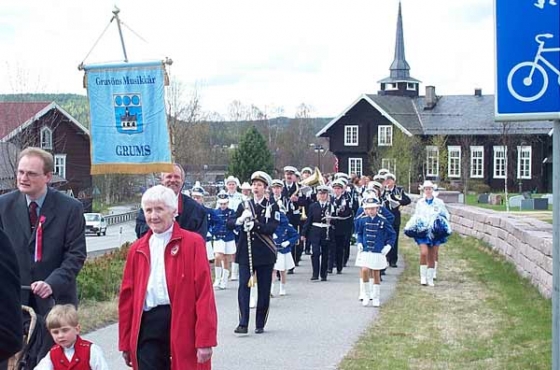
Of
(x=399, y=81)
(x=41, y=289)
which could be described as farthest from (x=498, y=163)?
(x=41, y=289)

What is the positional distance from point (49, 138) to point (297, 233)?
2620 cm

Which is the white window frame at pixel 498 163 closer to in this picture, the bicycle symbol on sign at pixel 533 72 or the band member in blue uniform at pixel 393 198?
the band member in blue uniform at pixel 393 198

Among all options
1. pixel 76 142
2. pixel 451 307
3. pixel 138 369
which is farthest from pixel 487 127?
pixel 138 369

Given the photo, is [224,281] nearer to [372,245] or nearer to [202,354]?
[372,245]

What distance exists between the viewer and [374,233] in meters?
14.6

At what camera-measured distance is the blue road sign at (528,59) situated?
13.6 feet

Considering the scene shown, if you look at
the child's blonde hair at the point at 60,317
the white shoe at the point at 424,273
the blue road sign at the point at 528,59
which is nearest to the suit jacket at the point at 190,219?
the child's blonde hair at the point at 60,317

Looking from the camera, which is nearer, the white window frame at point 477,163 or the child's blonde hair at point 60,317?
the child's blonde hair at point 60,317

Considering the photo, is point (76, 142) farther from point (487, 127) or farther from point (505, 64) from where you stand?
point (505, 64)

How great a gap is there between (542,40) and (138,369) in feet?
11.8

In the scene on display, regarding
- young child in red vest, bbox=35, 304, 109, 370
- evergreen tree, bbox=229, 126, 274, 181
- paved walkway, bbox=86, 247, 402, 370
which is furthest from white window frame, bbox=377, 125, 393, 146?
young child in red vest, bbox=35, 304, 109, 370

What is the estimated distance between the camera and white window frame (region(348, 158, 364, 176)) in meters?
74.4

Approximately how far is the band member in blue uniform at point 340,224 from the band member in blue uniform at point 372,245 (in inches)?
154

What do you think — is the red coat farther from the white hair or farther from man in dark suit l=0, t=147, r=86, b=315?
man in dark suit l=0, t=147, r=86, b=315
